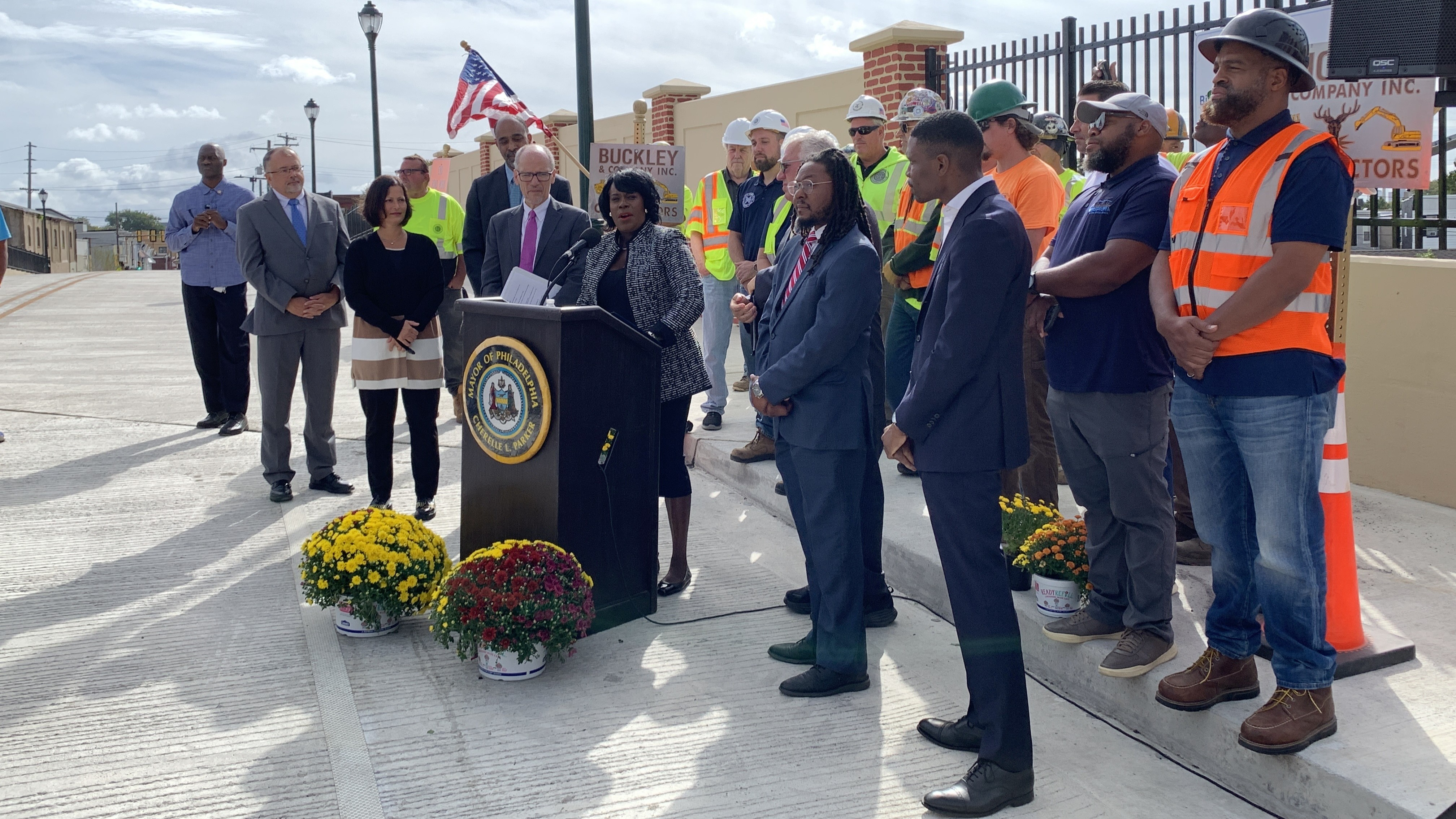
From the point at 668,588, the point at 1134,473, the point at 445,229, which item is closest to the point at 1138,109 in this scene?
the point at 1134,473

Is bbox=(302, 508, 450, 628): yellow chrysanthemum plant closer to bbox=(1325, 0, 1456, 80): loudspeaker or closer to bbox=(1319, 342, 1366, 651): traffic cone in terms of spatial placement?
bbox=(1319, 342, 1366, 651): traffic cone

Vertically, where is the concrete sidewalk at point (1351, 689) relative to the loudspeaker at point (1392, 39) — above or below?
below

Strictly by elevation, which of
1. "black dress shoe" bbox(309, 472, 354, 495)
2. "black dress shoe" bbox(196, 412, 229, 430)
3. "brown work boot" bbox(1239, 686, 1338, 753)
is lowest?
"brown work boot" bbox(1239, 686, 1338, 753)

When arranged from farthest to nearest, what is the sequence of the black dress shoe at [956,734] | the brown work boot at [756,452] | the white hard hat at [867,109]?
the brown work boot at [756,452] → the white hard hat at [867,109] → the black dress shoe at [956,734]

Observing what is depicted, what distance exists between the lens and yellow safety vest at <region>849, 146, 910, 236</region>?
21.7 feet

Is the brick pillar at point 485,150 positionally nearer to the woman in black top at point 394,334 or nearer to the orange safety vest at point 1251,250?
the woman in black top at point 394,334

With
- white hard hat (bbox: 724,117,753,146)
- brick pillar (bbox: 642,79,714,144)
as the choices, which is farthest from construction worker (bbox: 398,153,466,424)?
brick pillar (bbox: 642,79,714,144)

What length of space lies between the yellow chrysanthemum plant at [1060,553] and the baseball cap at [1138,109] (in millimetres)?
1448

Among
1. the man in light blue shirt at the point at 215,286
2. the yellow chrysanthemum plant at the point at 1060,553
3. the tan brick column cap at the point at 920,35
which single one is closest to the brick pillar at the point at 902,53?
the tan brick column cap at the point at 920,35

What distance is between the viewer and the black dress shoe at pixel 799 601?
486 cm

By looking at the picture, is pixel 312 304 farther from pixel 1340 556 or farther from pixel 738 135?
pixel 1340 556

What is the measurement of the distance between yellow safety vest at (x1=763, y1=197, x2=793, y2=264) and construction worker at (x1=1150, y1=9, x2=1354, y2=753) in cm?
316

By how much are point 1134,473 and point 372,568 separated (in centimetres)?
287

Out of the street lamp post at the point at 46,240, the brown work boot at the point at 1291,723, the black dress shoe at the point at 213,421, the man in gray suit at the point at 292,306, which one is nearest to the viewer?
the brown work boot at the point at 1291,723
